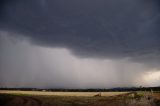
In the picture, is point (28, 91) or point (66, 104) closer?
point (66, 104)

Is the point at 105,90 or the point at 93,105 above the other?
the point at 105,90

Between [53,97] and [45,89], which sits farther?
[45,89]

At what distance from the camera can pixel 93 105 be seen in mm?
17938

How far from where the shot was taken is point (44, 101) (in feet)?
59.2

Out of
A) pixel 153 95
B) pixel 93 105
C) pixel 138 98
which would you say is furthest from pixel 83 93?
pixel 153 95

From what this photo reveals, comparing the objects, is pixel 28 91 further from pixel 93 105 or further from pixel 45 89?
pixel 93 105

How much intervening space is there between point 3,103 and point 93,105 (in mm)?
6709

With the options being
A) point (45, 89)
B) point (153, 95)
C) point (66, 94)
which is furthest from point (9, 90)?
point (153, 95)

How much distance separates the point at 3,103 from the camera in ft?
59.5

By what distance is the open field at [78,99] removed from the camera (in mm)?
18000

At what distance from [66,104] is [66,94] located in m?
0.89

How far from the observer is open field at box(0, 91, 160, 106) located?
18.0 meters

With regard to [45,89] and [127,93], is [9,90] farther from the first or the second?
[127,93]

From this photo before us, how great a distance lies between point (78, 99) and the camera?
18250 millimetres
